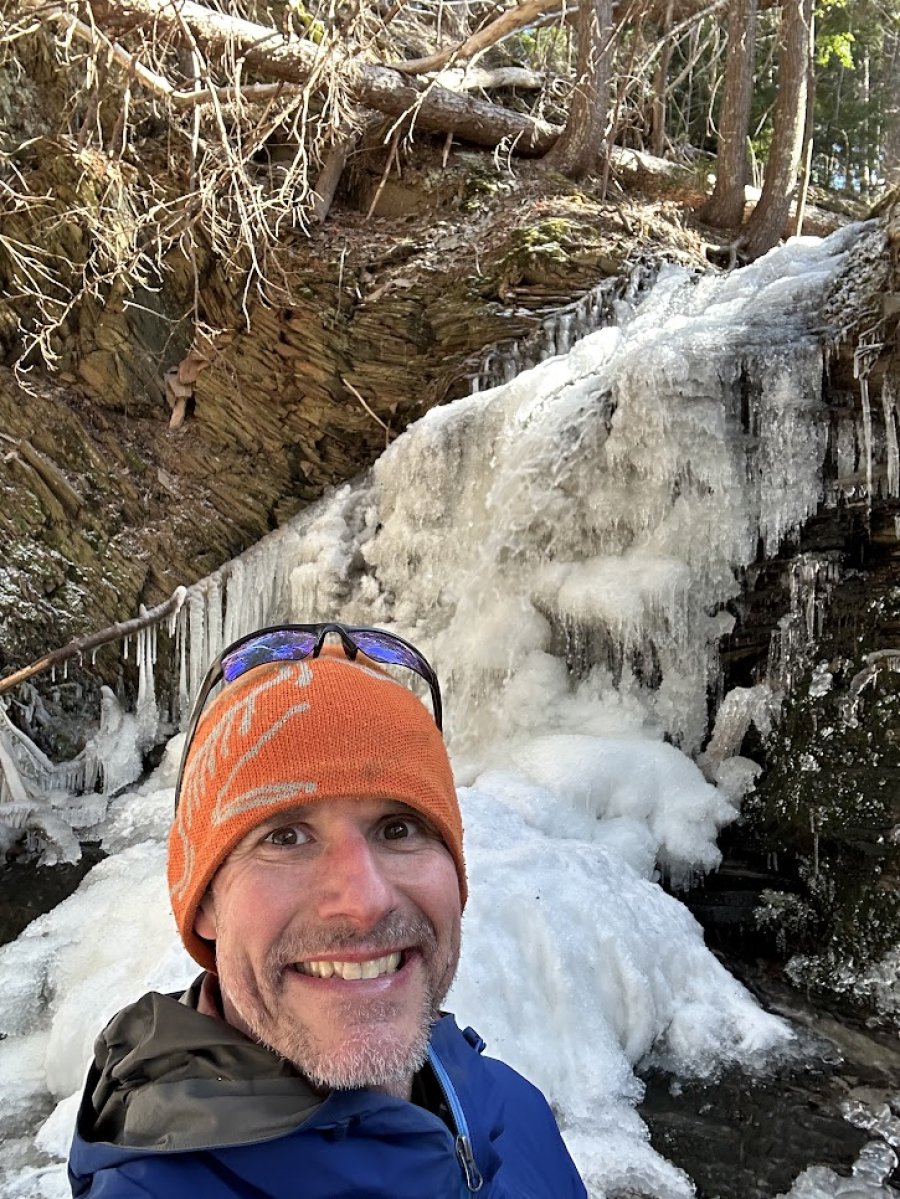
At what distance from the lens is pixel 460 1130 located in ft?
3.44

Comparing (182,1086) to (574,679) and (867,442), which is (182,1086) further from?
(867,442)

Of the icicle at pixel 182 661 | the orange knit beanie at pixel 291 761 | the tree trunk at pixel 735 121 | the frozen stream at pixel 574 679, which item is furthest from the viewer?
the tree trunk at pixel 735 121

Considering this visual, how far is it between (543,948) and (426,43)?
11140mm

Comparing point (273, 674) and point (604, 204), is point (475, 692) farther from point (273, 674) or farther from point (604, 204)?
point (604, 204)

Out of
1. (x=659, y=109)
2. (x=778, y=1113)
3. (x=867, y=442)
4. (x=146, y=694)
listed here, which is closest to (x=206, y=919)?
(x=778, y=1113)

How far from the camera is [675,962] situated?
3.37 meters

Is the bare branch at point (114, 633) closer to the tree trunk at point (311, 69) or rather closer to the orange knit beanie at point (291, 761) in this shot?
the tree trunk at point (311, 69)

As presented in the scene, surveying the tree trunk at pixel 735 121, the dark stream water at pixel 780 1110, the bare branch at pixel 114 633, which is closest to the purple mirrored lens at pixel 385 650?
the dark stream water at pixel 780 1110

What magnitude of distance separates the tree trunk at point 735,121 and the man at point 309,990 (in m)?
9.50

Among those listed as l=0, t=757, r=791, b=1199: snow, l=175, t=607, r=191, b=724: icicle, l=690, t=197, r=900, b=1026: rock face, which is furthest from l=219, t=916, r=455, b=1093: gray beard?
l=175, t=607, r=191, b=724: icicle

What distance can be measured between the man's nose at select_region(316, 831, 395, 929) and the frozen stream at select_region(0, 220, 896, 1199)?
1.94m

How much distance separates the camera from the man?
2.88ft

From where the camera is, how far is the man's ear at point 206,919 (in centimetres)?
111

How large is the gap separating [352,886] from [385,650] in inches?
16.2
